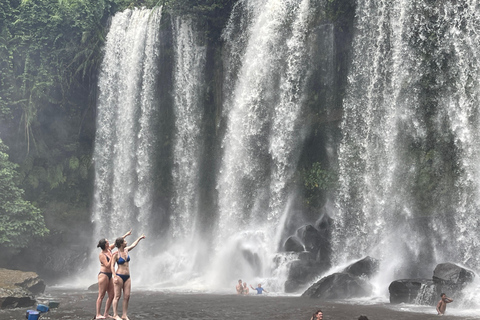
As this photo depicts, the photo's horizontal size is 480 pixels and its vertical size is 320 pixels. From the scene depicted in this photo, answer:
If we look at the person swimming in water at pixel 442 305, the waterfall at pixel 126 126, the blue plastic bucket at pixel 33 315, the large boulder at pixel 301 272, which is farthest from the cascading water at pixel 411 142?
the blue plastic bucket at pixel 33 315

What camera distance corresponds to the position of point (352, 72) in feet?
80.9

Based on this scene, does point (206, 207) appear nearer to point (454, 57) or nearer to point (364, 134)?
point (364, 134)

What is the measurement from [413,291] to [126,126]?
2036cm

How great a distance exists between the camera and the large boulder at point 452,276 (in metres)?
16.3

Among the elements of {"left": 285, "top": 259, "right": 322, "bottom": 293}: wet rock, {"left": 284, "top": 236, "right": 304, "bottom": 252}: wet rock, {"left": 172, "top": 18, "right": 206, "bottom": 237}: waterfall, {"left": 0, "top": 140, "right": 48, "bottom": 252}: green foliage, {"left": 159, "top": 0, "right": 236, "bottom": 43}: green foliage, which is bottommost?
{"left": 285, "top": 259, "right": 322, "bottom": 293}: wet rock

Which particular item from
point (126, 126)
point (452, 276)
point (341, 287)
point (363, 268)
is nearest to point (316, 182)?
point (363, 268)

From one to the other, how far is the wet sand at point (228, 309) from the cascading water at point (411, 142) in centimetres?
517

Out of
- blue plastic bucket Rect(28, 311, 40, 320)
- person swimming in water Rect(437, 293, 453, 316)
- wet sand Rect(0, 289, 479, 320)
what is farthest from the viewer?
person swimming in water Rect(437, 293, 453, 316)

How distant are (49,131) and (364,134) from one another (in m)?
20.8

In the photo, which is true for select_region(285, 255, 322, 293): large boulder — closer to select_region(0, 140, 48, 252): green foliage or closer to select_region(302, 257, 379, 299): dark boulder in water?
select_region(302, 257, 379, 299): dark boulder in water

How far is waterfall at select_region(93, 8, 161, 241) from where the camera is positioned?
30781 millimetres

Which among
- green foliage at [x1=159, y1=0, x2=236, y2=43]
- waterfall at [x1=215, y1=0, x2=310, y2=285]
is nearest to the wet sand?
waterfall at [x1=215, y1=0, x2=310, y2=285]

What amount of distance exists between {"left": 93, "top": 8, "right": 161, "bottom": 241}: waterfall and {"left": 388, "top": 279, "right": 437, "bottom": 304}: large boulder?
17071 millimetres

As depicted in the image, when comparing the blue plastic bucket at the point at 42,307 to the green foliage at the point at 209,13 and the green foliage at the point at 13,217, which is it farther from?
the green foliage at the point at 209,13
